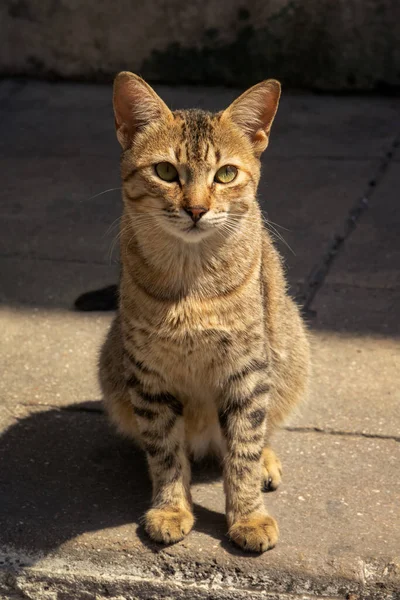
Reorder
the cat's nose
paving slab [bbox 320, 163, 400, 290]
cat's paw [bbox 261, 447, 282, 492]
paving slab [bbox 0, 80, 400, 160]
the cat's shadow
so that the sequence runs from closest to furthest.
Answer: the cat's nose
the cat's shadow
cat's paw [bbox 261, 447, 282, 492]
paving slab [bbox 320, 163, 400, 290]
paving slab [bbox 0, 80, 400, 160]

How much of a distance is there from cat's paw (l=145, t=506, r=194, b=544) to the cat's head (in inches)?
38.5

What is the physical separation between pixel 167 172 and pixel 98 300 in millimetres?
1842

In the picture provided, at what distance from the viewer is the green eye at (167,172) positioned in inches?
136

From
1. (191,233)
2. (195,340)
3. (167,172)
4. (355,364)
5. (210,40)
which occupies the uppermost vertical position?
(167,172)

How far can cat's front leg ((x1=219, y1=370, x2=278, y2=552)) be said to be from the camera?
3580mm

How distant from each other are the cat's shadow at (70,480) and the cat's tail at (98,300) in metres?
0.83

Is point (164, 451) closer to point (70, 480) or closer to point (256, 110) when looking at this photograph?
point (70, 480)

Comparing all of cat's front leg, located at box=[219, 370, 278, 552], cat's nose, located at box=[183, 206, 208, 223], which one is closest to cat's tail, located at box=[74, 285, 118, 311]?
cat's front leg, located at box=[219, 370, 278, 552]

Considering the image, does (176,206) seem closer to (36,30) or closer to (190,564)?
(190,564)

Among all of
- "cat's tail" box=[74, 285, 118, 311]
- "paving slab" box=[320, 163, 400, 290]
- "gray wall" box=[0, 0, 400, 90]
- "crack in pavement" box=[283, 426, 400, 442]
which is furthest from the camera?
"gray wall" box=[0, 0, 400, 90]

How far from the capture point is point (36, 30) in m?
8.41

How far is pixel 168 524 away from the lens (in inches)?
140

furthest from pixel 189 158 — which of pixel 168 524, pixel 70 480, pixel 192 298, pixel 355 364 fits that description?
pixel 355 364

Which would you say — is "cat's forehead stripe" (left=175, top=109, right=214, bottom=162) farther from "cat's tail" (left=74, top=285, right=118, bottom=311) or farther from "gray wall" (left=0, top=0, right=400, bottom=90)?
"gray wall" (left=0, top=0, right=400, bottom=90)
